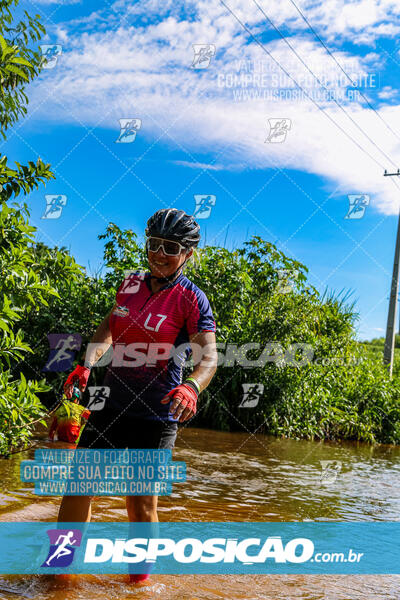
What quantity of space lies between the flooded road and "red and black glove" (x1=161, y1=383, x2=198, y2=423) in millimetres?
1197

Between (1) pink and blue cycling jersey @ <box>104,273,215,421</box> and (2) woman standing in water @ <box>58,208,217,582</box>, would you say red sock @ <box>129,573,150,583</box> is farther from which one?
(1) pink and blue cycling jersey @ <box>104,273,215,421</box>

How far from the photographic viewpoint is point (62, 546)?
3191mm

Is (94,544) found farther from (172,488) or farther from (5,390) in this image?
(172,488)

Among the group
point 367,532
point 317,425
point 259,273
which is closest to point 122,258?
point 259,273

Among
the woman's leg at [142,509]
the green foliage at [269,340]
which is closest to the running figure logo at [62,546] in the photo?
the woman's leg at [142,509]

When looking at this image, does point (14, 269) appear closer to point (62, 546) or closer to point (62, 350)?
point (62, 546)

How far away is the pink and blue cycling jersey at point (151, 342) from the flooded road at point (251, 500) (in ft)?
3.64

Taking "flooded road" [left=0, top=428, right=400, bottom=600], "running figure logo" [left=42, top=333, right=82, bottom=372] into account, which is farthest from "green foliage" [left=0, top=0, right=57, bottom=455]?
"running figure logo" [left=42, top=333, right=82, bottom=372]

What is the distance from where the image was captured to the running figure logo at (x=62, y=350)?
9.70 metres

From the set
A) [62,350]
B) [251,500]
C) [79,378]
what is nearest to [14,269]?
[79,378]

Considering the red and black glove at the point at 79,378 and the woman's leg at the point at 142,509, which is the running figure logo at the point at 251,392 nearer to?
the red and black glove at the point at 79,378

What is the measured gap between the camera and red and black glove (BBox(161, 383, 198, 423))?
2.75m

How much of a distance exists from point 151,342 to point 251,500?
127 inches

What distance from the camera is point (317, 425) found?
1125 centimetres
